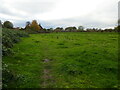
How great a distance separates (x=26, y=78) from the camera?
35.7 feet

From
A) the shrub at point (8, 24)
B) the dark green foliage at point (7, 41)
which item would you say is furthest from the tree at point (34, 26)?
the dark green foliage at point (7, 41)

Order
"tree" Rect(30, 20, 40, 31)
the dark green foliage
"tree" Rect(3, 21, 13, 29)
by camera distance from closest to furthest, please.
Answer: the dark green foliage, "tree" Rect(3, 21, 13, 29), "tree" Rect(30, 20, 40, 31)

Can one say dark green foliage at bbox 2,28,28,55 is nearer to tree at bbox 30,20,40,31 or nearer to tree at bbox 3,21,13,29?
tree at bbox 3,21,13,29

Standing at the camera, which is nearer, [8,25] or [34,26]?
[8,25]

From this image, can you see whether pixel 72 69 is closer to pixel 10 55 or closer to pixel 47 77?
pixel 47 77

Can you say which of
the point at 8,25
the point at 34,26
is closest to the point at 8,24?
the point at 8,25

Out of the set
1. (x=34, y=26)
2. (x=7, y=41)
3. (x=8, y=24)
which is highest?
(x=8, y=24)

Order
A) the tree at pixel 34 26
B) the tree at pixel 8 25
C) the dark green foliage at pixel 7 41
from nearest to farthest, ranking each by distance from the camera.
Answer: the dark green foliage at pixel 7 41 < the tree at pixel 8 25 < the tree at pixel 34 26

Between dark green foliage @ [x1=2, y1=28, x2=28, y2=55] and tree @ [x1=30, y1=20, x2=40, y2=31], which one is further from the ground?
tree @ [x1=30, y1=20, x2=40, y2=31]

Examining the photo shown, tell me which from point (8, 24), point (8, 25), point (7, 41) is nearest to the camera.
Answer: point (7, 41)

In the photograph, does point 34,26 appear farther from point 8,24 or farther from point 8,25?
point 8,25

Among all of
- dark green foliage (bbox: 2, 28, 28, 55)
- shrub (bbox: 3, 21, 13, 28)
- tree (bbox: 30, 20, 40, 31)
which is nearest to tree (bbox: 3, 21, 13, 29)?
shrub (bbox: 3, 21, 13, 28)

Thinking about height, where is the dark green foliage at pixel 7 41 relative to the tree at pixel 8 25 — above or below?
below

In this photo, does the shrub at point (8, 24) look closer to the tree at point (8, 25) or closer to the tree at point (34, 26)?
the tree at point (8, 25)
